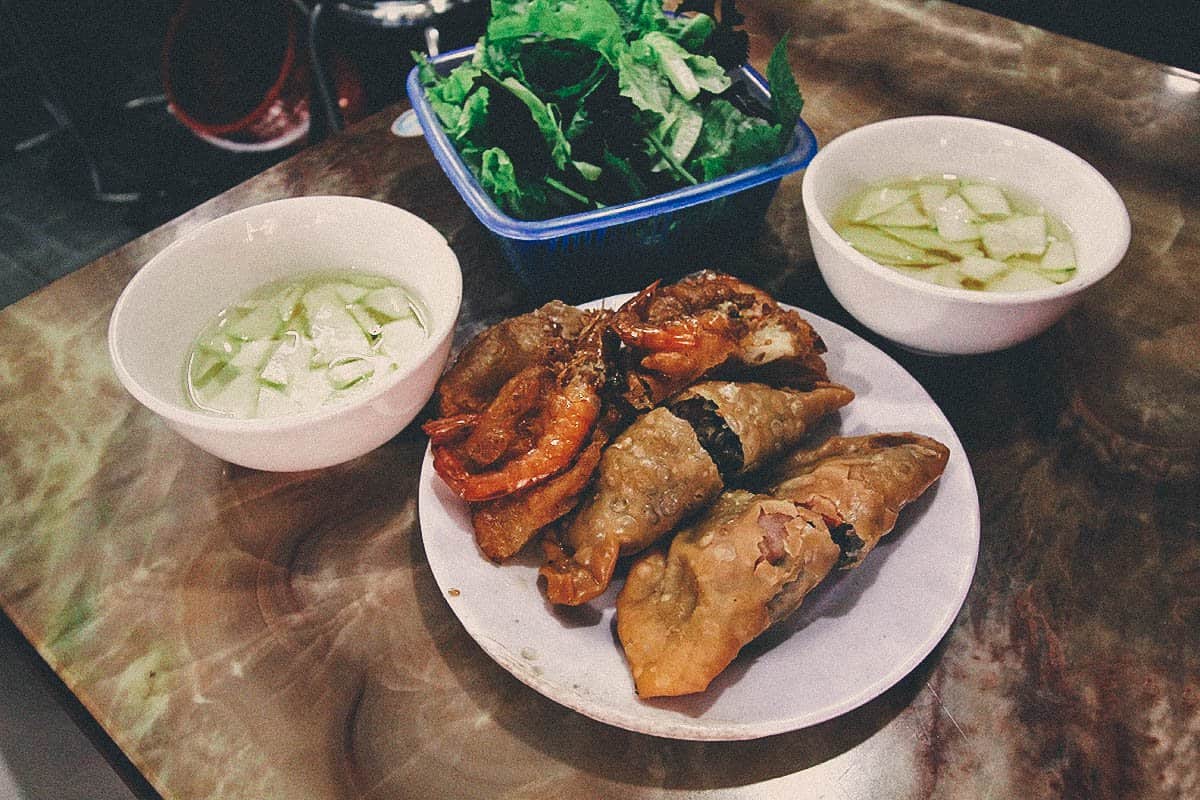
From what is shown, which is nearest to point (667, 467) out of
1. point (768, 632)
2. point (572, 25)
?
point (768, 632)

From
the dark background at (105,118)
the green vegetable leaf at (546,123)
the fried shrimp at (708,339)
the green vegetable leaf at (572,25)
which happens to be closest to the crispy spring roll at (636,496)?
the fried shrimp at (708,339)

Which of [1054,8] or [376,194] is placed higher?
[376,194]

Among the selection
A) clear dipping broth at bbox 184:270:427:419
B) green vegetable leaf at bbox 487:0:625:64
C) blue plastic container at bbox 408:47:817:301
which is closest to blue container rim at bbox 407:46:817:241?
blue plastic container at bbox 408:47:817:301

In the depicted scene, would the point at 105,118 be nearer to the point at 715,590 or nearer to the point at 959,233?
the point at 959,233

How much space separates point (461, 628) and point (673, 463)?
0.54 metres

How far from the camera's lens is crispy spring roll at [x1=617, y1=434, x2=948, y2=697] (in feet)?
4.17

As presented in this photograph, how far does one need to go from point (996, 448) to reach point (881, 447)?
0.46 metres

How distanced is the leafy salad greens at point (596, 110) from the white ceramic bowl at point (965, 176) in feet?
0.79

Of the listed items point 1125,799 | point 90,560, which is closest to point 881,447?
point 1125,799

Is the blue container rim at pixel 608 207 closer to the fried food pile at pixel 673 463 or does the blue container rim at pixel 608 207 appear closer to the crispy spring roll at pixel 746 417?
the fried food pile at pixel 673 463

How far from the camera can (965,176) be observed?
2170 mm

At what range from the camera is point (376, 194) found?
258 centimetres

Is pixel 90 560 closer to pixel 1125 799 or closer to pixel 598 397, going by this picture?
pixel 598 397

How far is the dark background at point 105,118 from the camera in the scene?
428 centimetres
